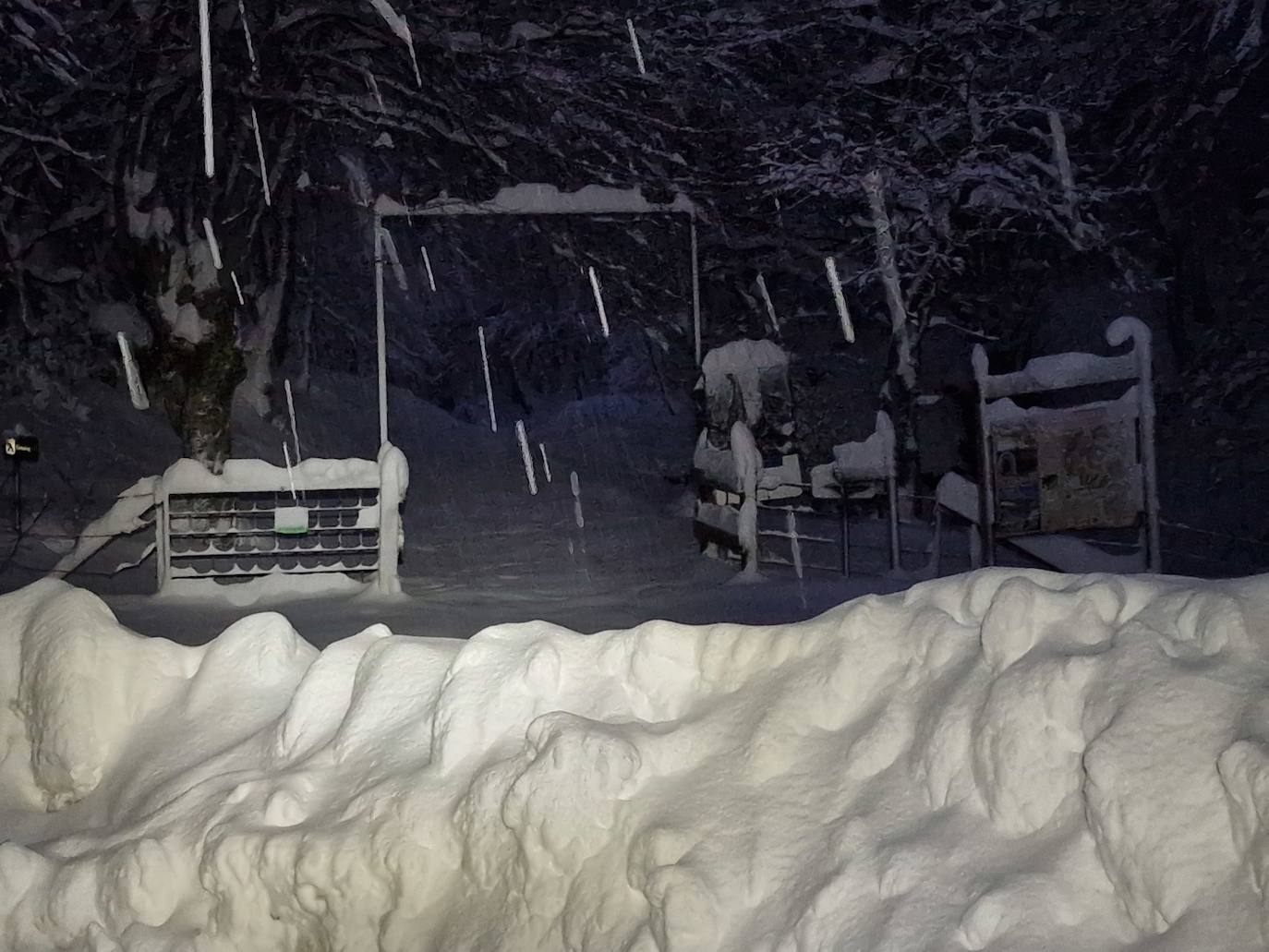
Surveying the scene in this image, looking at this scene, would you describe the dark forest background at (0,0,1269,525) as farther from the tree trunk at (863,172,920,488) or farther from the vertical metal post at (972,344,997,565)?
the vertical metal post at (972,344,997,565)

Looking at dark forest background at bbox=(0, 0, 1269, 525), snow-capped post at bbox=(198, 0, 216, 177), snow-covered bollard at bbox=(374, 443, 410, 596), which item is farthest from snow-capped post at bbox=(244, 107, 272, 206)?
snow-covered bollard at bbox=(374, 443, 410, 596)

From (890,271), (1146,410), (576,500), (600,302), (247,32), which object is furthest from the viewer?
(600,302)

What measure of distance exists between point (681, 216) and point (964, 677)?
11.0 m

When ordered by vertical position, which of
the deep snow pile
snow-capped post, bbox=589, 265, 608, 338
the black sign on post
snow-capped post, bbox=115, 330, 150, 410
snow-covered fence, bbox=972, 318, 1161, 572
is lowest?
the deep snow pile

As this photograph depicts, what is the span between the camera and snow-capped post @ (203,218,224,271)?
11188mm

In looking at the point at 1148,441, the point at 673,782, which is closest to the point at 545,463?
the point at 1148,441

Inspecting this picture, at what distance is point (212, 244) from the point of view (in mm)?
11250

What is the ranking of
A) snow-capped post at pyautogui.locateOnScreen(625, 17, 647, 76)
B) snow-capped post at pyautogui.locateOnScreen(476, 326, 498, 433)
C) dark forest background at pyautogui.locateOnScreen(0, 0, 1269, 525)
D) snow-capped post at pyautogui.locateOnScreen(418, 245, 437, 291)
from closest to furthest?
dark forest background at pyautogui.locateOnScreen(0, 0, 1269, 525) → snow-capped post at pyautogui.locateOnScreen(625, 17, 647, 76) → snow-capped post at pyautogui.locateOnScreen(418, 245, 437, 291) → snow-capped post at pyautogui.locateOnScreen(476, 326, 498, 433)

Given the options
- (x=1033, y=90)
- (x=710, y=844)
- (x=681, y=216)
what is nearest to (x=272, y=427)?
(x=681, y=216)

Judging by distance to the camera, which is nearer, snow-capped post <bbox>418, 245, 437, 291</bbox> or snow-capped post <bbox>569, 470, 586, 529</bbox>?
snow-capped post <bbox>569, 470, 586, 529</bbox>

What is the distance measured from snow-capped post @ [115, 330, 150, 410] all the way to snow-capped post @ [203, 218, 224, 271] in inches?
264

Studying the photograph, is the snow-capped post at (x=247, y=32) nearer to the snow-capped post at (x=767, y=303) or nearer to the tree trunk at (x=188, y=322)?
the tree trunk at (x=188, y=322)

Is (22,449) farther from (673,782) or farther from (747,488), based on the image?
(673,782)

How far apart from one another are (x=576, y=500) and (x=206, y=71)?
985 cm
